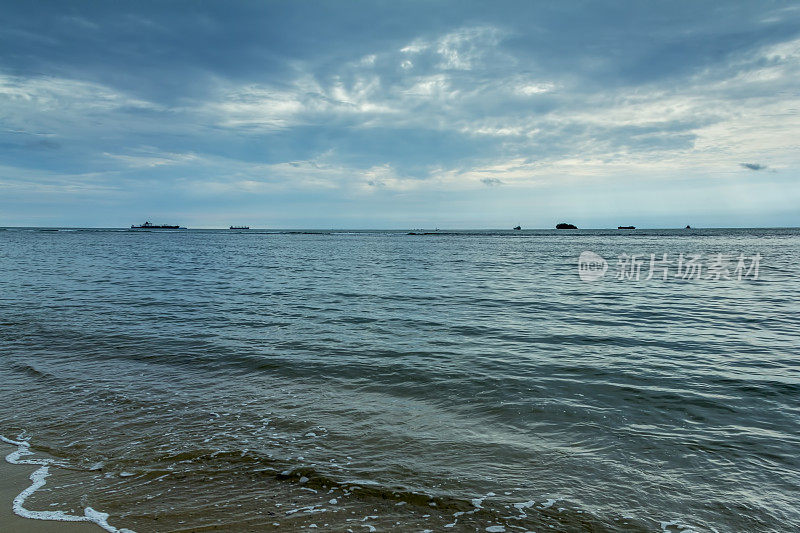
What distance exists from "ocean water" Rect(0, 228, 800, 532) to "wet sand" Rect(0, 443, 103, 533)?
0.24 meters

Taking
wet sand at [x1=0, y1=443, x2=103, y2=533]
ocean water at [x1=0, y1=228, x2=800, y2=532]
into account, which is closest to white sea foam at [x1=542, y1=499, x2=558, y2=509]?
ocean water at [x1=0, y1=228, x2=800, y2=532]

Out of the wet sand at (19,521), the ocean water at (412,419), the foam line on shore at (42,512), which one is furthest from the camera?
the ocean water at (412,419)

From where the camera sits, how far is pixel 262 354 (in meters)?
12.7

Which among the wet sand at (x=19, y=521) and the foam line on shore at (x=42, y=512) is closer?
the wet sand at (x=19, y=521)

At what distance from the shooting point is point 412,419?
27.1 feet

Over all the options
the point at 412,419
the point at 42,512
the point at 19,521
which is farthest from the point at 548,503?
the point at 19,521

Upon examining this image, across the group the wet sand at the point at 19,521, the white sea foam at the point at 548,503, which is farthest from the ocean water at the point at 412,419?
the wet sand at the point at 19,521

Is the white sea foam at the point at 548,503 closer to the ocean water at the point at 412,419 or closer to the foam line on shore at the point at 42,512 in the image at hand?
→ the ocean water at the point at 412,419

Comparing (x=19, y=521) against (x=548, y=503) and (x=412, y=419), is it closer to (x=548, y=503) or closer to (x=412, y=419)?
(x=412, y=419)

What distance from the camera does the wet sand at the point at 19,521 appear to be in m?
4.88

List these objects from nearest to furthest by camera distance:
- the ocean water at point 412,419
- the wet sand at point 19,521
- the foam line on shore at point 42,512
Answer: the wet sand at point 19,521, the foam line on shore at point 42,512, the ocean water at point 412,419

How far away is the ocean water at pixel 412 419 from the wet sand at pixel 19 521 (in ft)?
0.77

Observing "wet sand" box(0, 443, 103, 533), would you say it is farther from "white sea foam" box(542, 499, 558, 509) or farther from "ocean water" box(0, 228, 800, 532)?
"white sea foam" box(542, 499, 558, 509)

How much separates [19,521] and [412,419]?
213 inches
